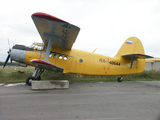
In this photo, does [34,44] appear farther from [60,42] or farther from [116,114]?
[116,114]

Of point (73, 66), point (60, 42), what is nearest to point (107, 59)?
point (73, 66)

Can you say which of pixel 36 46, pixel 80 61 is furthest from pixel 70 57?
pixel 36 46

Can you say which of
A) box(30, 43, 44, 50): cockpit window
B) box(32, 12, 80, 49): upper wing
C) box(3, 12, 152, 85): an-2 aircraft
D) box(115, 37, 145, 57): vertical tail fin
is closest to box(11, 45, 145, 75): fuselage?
box(3, 12, 152, 85): an-2 aircraft

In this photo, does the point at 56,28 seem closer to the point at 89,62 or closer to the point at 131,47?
the point at 89,62

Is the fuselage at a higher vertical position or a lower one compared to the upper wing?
lower

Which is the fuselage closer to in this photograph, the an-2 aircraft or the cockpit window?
the an-2 aircraft

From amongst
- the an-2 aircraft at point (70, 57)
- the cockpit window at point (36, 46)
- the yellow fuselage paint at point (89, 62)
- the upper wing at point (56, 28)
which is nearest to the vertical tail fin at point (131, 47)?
the an-2 aircraft at point (70, 57)

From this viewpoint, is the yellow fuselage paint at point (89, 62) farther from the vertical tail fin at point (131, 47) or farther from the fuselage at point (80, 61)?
the vertical tail fin at point (131, 47)

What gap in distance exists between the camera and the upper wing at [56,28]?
434 cm

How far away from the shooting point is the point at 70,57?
7879mm

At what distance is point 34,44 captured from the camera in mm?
7625

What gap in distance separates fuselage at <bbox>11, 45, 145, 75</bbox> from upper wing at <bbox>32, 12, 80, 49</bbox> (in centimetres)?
94

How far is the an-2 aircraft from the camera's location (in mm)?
6238

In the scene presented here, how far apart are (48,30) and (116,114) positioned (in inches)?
199
